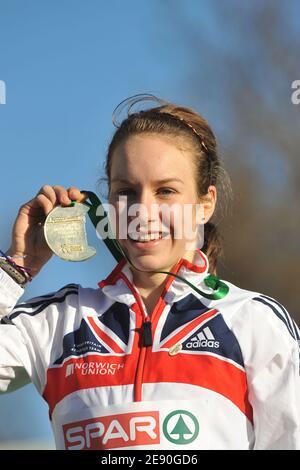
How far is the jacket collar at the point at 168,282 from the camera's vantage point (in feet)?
10.5

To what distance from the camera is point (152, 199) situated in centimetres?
312

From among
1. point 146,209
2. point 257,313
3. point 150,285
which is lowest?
point 257,313

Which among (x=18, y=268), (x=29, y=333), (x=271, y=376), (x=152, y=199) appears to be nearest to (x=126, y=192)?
(x=152, y=199)

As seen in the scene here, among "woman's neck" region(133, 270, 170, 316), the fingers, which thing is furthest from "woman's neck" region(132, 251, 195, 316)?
the fingers

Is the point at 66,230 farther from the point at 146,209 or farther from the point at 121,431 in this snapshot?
the point at 121,431

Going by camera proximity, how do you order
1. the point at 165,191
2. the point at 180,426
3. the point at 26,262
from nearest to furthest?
the point at 180,426, the point at 165,191, the point at 26,262

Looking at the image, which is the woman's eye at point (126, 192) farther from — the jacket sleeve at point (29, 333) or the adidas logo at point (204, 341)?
the adidas logo at point (204, 341)

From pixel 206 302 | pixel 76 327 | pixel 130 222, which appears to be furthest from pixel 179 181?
pixel 76 327

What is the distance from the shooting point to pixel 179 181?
322cm

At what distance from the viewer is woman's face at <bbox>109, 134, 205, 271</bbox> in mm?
3123

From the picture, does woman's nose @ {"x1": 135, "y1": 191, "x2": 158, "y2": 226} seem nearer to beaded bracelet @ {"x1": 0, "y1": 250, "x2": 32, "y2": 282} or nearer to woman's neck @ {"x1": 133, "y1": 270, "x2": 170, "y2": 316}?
woman's neck @ {"x1": 133, "y1": 270, "x2": 170, "y2": 316}

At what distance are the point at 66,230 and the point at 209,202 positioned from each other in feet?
2.04

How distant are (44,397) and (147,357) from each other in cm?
46
